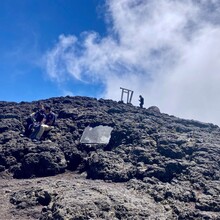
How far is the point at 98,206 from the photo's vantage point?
1002 centimetres

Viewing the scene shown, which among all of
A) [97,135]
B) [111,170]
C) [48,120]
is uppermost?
[48,120]

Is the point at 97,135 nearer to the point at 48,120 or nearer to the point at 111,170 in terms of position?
the point at 48,120

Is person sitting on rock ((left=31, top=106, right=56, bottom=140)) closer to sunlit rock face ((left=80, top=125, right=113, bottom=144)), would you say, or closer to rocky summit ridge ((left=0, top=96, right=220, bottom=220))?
rocky summit ridge ((left=0, top=96, right=220, bottom=220))

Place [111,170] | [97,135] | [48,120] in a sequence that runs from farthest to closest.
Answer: [48,120] < [97,135] < [111,170]

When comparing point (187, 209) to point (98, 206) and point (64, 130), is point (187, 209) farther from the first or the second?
point (64, 130)

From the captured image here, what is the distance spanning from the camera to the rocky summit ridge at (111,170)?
1068 centimetres

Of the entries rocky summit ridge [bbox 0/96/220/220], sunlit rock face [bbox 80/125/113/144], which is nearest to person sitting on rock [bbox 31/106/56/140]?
rocky summit ridge [bbox 0/96/220/220]

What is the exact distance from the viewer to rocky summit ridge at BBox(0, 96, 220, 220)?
10680 mm

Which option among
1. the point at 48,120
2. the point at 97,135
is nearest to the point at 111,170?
the point at 97,135

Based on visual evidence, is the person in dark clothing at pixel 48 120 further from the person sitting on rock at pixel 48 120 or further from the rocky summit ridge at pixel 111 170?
the rocky summit ridge at pixel 111 170

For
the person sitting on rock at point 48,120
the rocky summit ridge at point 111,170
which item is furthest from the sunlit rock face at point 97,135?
the person sitting on rock at point 48,120

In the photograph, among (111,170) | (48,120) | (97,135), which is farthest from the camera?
(48,120)

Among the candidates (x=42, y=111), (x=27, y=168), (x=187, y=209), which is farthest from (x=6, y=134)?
(x=187, y=209)

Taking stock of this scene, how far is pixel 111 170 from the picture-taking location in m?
14.4
